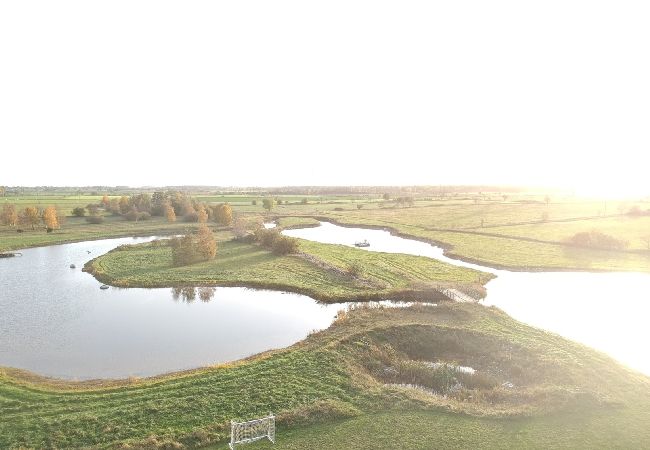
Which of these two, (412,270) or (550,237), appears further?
(550,237)

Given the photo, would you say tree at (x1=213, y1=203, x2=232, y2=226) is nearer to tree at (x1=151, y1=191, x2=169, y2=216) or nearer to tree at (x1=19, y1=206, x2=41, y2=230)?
tree at (x1=151, y1=191, x2=169, y2=216)

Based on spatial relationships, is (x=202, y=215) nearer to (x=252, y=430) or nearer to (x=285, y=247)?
(x=285, y=247)

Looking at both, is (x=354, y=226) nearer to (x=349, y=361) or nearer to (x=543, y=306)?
(x=543, y=306)

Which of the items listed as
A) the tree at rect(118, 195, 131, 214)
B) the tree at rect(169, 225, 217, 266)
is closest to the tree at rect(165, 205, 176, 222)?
the tree at rect(118, 195, 131, 214)

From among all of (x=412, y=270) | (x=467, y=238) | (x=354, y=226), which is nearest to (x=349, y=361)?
(x=412, y=270)

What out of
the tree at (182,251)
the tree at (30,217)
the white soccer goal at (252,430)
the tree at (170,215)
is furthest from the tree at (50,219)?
the white soccer goal at (252,430)

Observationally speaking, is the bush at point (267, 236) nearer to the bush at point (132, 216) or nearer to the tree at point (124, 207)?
the bush at point (132, 216)

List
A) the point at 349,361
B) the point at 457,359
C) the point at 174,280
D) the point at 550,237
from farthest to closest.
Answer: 1. the point at 550,237
2. the point at 174,280
3. the point at 457,359
4. the point at 349,361
